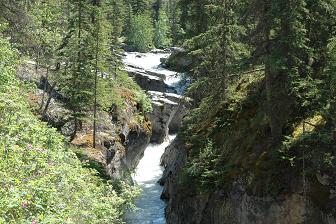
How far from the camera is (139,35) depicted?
86625 millimetres

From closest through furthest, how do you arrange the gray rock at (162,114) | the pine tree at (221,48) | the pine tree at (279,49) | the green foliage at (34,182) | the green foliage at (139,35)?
the green foliage at (34,182) < the pine tree at (279,49) < the pine tree at (221,48) < the gray rock at (162,114) < the green foliage at (139,35)

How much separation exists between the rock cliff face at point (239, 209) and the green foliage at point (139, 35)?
2561 inches

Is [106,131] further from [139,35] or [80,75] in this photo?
[139,35]

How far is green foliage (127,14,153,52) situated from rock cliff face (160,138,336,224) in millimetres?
65048

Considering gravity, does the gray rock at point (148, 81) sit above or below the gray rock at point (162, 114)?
above

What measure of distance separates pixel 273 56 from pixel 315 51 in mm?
2602

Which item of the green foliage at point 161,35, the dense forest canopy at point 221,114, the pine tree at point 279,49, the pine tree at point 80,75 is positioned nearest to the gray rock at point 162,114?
the dense forest canopy at point 221,114

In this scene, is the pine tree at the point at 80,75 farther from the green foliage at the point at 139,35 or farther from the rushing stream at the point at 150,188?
the green foliage at the point at 139,35

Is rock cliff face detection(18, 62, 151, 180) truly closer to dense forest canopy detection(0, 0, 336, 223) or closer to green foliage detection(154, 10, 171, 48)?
dense forest canopy detection(0, 0, 336, 223)

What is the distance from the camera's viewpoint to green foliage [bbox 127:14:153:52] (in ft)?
281

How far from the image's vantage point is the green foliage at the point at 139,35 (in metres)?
85.7

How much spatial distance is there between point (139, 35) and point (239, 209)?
7240 centimetres

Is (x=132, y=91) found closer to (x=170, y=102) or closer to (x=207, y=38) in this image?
(x=170, y=102)

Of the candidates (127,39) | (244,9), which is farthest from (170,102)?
(127,39)
